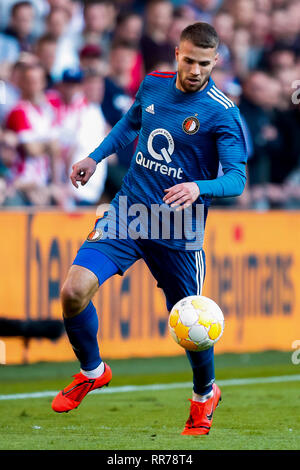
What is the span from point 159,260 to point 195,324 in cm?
50

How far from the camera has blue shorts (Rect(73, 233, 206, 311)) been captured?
5949 mm

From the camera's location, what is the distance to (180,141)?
19.6 ft

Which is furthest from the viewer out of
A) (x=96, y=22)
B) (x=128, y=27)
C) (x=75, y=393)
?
(x=96, y=22)

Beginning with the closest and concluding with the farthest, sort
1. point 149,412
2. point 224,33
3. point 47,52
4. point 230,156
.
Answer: point 230,156 → point 149,412 → point 47,52 → point 224,33

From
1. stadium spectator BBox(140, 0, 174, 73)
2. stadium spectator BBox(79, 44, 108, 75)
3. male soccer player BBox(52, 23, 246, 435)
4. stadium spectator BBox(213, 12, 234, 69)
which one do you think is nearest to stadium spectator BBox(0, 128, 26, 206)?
stadium spectator BBox(79, 44, 108, 75)

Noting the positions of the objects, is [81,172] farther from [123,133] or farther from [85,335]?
[85,335]

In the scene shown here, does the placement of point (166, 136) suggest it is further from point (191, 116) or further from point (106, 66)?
point (106, 66)

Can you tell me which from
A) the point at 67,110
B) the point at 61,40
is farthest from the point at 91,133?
the point at 61,40

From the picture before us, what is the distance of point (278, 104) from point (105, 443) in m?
8.07

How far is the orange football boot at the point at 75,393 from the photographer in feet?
19.6

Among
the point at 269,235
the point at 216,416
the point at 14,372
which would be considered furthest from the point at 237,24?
the point at 216,416

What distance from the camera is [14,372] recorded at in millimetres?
9469

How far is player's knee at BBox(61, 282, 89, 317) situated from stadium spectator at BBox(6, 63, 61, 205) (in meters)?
4.39

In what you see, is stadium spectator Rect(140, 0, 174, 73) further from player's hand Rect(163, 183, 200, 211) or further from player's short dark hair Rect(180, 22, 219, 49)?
player's hand Rect(163, 183, 200, 211)
